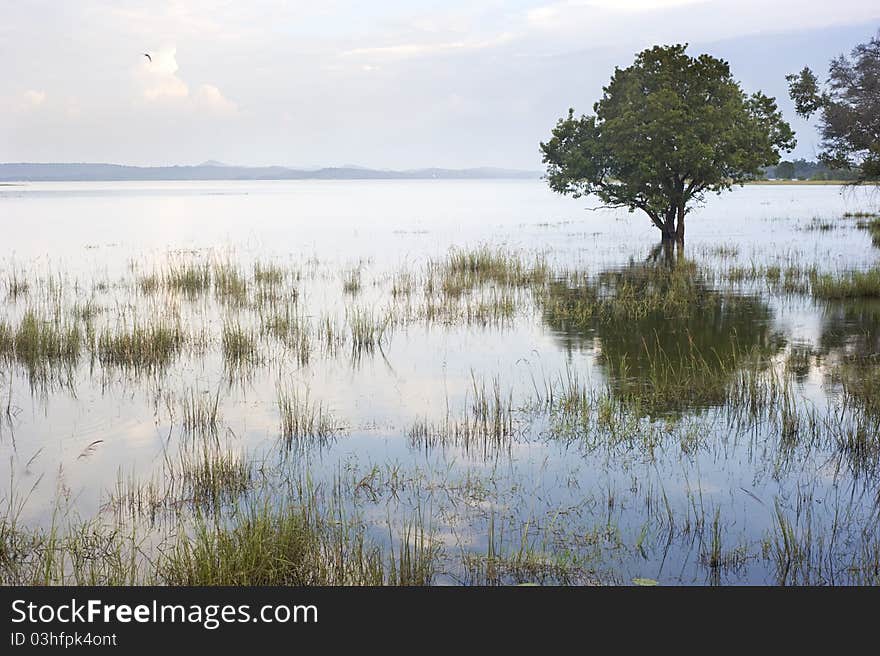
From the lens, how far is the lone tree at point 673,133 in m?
31.2

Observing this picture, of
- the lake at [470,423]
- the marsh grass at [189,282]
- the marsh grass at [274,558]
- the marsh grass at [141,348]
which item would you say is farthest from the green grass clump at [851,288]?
the marsh grass at [274,558]

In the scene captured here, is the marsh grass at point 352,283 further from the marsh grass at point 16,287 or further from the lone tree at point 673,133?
the lone tree at point 673,133

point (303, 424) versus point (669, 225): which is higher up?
point (669, 225)

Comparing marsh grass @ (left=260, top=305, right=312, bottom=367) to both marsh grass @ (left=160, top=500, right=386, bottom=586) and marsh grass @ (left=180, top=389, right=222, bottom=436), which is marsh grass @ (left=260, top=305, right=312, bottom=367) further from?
marsh grass @ (left=160, top=500, right=386, bottom=586)

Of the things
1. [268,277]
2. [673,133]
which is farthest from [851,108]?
[268,277]

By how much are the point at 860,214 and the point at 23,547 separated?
182 ft

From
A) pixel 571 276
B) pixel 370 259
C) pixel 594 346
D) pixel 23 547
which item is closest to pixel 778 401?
pixel 594 346

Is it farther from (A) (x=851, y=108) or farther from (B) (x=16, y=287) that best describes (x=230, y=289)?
(A) (x=851, y=108)

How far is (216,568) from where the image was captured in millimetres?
6574

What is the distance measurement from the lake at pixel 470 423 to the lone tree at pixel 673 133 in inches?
284

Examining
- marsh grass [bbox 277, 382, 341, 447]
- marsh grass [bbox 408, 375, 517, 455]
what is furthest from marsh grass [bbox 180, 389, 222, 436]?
marsh grass [bbox 408, 375, 517, 455]

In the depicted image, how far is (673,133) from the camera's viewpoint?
3095 centimetres

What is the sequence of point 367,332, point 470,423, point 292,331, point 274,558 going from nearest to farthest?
1. point 274,558
2. point 470,423
3. point 367,332
4. point 292,331

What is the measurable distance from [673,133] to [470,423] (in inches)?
887
